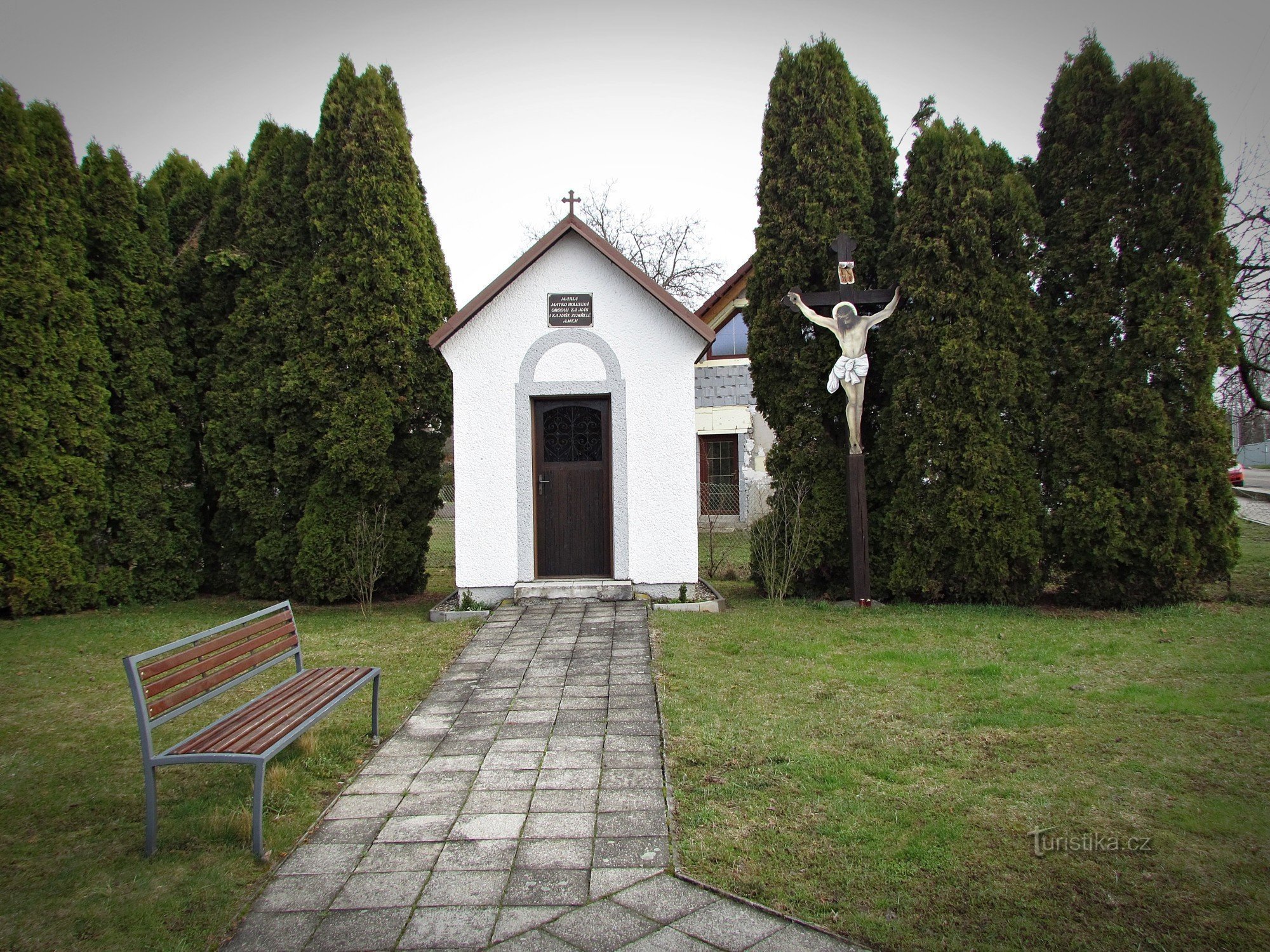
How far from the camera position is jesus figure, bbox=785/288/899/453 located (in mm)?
9055

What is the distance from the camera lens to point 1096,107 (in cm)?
884

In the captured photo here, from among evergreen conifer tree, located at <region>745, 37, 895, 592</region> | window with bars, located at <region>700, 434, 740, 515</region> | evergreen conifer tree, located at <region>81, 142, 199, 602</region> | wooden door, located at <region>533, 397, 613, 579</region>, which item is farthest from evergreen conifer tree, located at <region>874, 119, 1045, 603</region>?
window with bars, located at <region>700, 434, 740, 515</region>

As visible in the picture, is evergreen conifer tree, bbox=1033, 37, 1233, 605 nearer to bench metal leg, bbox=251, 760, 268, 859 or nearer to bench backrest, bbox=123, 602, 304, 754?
bench backrest, bbox=123, 602, 304, 754

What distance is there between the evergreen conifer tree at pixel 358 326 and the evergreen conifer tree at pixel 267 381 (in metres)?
0.29

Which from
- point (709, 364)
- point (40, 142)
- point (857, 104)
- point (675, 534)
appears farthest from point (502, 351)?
point (709, 364)

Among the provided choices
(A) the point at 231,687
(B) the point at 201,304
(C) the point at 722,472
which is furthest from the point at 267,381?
(C) the point at 722,472

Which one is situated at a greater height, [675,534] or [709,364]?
[709,364]

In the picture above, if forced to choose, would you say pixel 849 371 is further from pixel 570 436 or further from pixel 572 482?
pixel 572 482

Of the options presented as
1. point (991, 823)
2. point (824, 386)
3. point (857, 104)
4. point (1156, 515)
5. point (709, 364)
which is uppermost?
point (857, 104)

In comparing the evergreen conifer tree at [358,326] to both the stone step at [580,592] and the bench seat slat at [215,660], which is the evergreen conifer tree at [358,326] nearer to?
the stone step at [580,592]

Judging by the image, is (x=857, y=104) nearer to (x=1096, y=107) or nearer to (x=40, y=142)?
(x=1096, y=107)

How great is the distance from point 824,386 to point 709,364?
30.9ft

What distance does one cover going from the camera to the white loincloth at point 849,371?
354 inches

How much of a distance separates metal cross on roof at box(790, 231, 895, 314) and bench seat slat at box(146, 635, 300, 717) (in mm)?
6568
